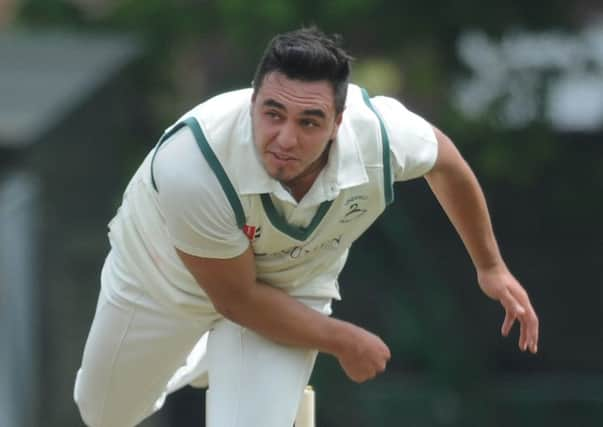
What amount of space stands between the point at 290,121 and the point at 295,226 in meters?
0.39

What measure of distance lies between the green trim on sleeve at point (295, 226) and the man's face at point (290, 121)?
0.45ft

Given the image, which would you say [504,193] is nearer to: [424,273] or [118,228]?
[424,273]

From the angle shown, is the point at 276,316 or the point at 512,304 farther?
the point at 512,304

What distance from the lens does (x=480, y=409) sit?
12484 millimetres

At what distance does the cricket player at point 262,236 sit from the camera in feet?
16.8

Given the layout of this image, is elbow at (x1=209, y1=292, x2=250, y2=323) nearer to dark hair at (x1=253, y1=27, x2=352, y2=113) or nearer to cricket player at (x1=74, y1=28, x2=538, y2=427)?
cricket player at (x1=74, y1=28, x2=538, y2=427)

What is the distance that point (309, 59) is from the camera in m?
5.06

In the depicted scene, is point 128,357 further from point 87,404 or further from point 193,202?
point 193,202

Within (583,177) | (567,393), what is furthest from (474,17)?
(567,393)

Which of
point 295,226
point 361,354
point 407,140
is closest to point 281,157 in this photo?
point 295,226

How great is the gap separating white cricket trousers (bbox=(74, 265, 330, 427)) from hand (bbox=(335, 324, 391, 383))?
0.16m

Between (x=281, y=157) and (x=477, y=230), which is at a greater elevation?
(x=281, y=157)

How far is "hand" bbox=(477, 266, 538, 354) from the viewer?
18.5ft

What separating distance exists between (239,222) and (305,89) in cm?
44
